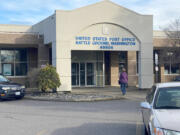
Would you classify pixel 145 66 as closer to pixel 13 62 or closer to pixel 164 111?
pixel 13 62

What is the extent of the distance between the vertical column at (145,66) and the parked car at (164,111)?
46.0ft

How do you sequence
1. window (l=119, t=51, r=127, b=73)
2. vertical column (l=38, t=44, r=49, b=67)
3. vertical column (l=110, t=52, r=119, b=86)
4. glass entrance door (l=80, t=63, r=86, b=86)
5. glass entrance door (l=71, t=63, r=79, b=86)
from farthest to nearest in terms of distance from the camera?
window (l=119, t=51, r=127, b=73) < vertical column (l=110, t=52, r=119, b=86) < glass entrance door (l=80, t=63, r=86, b=86) < glass entrance door (l=71, t=63, r=79, b=86) < vertical column (l=38, t=44, r=49, b=67)

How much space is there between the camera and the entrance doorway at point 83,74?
23.9 meters

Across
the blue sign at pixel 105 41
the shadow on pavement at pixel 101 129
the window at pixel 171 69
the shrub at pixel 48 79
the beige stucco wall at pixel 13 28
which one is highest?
the beige stucco wall at pixel 13 28

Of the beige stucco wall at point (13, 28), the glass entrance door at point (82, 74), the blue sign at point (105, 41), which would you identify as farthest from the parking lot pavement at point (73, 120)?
the beige stucco wall at point (13, 28)

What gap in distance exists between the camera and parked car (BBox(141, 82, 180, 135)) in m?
4.86

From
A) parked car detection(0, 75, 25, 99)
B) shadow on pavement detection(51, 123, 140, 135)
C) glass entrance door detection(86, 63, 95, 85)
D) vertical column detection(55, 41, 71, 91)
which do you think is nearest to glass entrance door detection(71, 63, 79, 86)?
glass entrance door detection(86, 63, 95, 85)

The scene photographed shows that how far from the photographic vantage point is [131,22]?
20484mm

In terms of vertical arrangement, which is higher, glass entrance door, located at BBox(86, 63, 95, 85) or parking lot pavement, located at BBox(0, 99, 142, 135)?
glass entrance door, located at BBox(86, 63, 95, 85)

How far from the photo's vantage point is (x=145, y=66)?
68.3ft

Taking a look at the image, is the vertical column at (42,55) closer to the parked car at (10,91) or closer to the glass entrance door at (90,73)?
the glass entrance door at (90,73)

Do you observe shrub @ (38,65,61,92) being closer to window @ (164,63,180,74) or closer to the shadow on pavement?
the shadow on pavement

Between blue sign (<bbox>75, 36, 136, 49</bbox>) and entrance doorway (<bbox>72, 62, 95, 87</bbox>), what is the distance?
471 cm

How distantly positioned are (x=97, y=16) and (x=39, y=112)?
10127 millimetres
